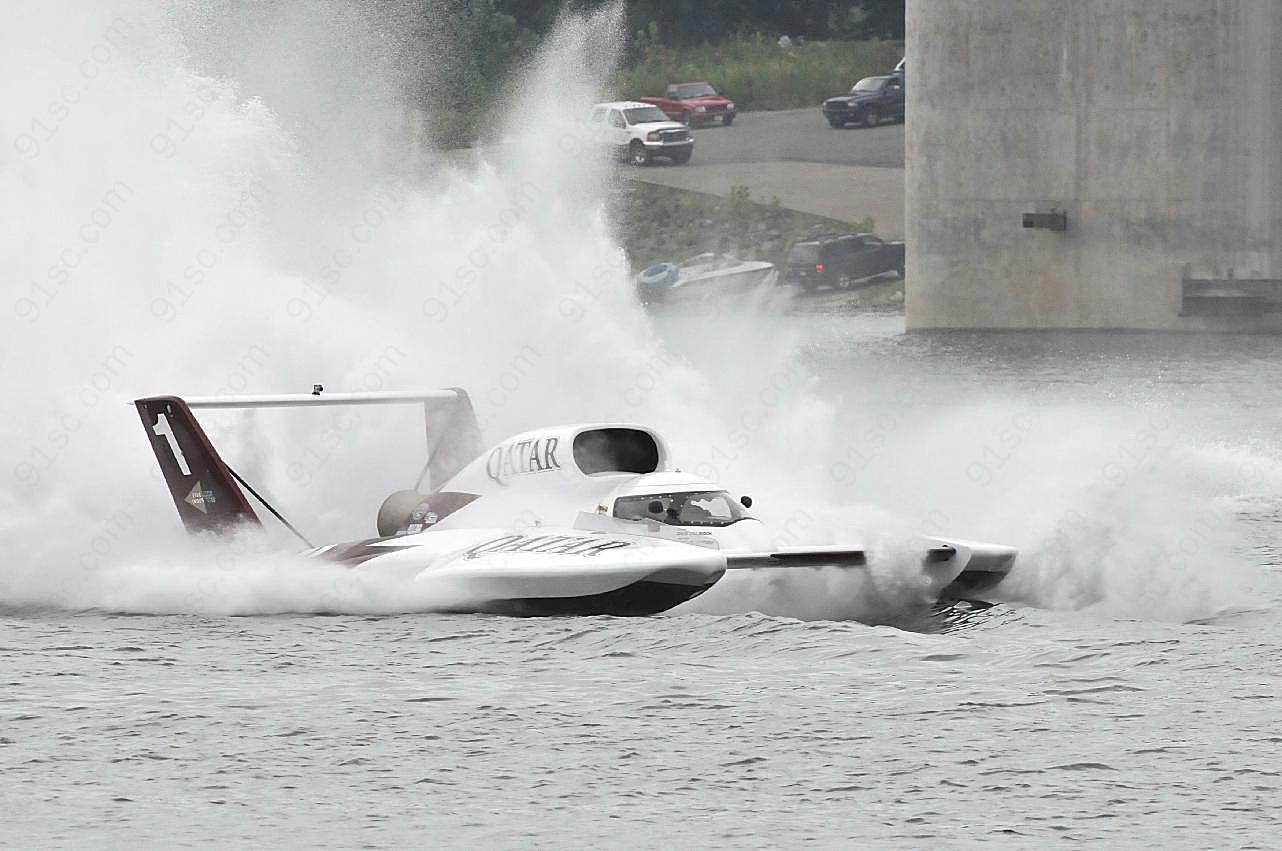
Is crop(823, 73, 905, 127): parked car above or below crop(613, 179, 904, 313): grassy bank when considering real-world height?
above

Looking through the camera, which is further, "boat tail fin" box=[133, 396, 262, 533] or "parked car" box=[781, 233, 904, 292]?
"parked car" box=[781, 233, 904, 292]

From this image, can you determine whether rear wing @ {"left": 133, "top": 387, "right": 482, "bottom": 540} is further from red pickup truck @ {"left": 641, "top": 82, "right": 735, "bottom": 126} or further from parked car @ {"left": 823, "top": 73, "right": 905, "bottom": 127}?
red pickup truck @ {"left": 641, "top": 82, "right": 735, "bottom": 126}

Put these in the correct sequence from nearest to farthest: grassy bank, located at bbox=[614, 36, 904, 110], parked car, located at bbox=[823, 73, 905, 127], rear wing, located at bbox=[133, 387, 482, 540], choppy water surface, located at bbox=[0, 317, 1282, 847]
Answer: choppy water surface, located at bbox=[0, 317, 1282, 847], rear wing, located at bbox=[133, 387, 482, 540], parked car, located at bbox=[823, 73, 905, 127], grassy bank, located at bbox=[614, 36, 904, 110]

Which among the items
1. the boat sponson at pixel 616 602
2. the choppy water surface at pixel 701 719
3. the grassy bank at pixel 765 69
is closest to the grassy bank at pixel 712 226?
the grassy bank at pixel 765 69

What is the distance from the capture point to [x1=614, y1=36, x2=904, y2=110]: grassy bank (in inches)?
2657

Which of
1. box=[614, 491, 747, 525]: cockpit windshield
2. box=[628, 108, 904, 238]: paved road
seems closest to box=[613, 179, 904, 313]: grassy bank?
box=[628, 108, 904, 238]: paved road

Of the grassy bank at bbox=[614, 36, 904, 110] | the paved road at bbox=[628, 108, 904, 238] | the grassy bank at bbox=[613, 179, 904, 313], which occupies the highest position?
the grassy bank at bbox=[614, 36, 904, 110]

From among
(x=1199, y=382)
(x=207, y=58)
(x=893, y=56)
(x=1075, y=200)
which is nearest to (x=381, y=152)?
(x=207, y=58)

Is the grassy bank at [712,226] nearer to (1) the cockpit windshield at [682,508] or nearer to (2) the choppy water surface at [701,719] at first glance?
(2) the choppy water surface at [701,719]

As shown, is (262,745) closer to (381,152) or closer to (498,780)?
(498,780)

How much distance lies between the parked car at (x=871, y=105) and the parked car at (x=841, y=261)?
225 inches

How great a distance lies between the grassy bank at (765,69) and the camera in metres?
67.5

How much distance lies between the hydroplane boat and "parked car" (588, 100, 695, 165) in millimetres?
43732

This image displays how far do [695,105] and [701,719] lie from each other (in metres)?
53.2
